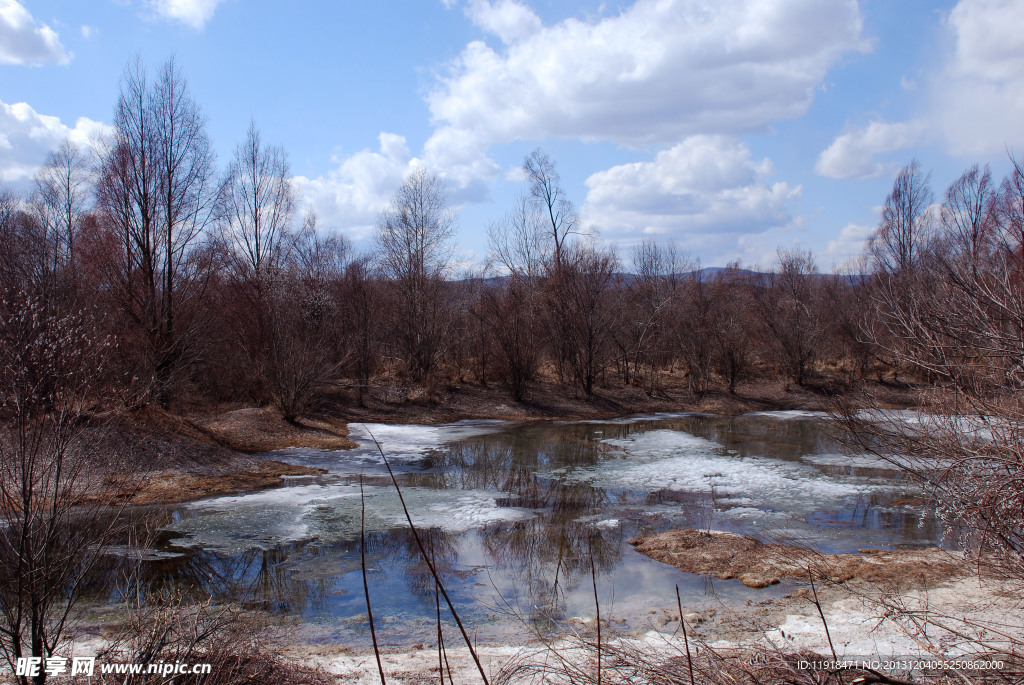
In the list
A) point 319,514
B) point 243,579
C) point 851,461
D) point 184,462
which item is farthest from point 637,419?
point 243,579

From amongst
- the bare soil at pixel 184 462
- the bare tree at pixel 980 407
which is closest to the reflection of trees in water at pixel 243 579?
the bare soil at pixel 184 462

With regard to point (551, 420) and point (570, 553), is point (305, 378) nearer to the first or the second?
point (551, 420)

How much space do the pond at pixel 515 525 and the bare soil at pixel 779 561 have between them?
0.32 metres

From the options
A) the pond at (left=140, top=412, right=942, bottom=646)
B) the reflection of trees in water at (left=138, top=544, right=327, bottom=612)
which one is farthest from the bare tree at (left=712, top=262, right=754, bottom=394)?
the reflection of trees in water at (left=138, top=544, right=327, bottom=612)

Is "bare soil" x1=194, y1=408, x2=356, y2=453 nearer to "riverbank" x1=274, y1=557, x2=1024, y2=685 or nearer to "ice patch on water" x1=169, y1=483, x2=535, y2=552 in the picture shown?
"ice patch on water" x1=169, y1=483, x2=535, y2=552

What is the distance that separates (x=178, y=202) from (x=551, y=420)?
15.4 m

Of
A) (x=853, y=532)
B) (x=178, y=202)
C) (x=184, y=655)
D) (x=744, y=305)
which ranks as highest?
(x=178, y=202)

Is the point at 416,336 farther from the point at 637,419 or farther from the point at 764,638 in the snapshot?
the point at 764,638

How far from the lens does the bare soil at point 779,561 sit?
8.12 metres

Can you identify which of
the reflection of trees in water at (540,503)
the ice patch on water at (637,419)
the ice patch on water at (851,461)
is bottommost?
the ice patch on water at (851,461)

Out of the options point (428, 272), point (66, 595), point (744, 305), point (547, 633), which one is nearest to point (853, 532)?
point (547, 633)

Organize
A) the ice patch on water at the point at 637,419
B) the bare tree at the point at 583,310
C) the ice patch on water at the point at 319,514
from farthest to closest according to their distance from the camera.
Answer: the bare tree at the point at 583,310 → the ice patch on water at the point at 637,419 → the ice patch on water at the point at 319,514

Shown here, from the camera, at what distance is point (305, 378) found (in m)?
20.8

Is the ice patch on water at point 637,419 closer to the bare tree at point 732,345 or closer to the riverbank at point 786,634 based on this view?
the bare tree at point 732,345
